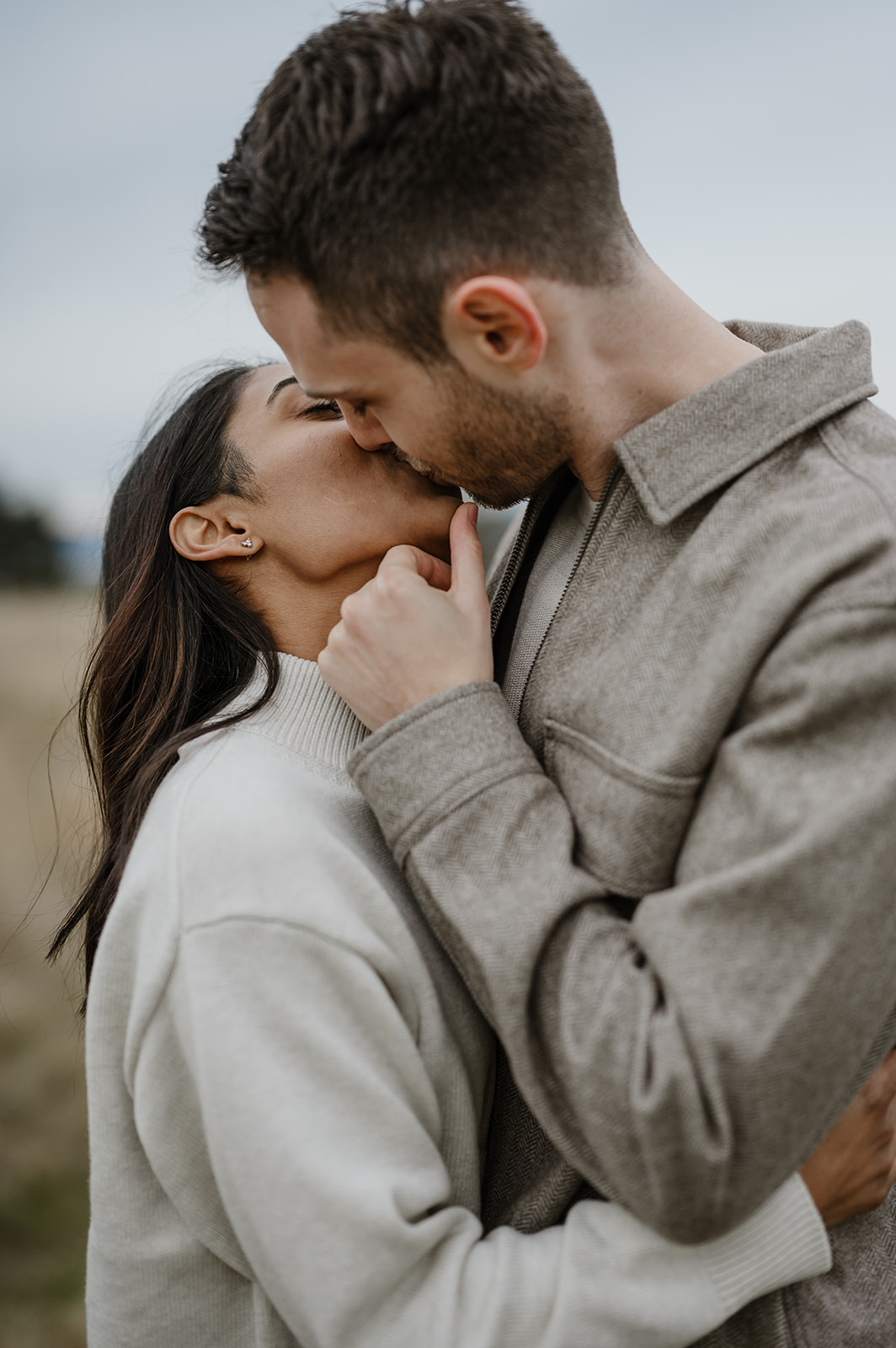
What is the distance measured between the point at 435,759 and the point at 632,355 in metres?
0.69

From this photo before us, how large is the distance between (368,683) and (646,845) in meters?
0.49

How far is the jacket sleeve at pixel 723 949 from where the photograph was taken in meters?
1.06

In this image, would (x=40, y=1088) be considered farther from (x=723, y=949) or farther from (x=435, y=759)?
(x=723, y=949)

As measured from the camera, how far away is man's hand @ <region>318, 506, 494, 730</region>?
141 centimetres

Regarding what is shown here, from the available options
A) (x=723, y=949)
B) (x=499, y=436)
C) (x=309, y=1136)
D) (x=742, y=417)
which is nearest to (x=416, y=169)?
(x=499, y=436)

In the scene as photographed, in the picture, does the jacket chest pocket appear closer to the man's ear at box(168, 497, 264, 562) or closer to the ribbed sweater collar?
the ribbed sweater collar

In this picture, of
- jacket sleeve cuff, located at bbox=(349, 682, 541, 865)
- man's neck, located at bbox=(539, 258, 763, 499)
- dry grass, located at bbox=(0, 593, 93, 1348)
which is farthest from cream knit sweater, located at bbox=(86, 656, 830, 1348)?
Answer: man's neck, located at bbox=(539, 258, 763, 499)

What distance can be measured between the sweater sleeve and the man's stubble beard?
764 millimetres

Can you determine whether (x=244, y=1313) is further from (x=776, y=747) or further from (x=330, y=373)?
(x=330, y=373)

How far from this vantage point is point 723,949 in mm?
1077

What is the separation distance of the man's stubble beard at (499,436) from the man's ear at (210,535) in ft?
1.52

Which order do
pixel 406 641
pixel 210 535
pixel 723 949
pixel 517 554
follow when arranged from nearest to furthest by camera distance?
pixel 723 949
pixel 406 641
pixel 517 554
pixel 210 535

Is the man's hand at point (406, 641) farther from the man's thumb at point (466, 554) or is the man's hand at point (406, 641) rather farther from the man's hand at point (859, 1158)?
the man's hand at point (859, 1158)

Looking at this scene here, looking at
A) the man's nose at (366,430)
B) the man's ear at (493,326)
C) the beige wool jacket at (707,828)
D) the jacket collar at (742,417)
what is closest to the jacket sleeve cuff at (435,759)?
the beige wool jacket at (707,828)
